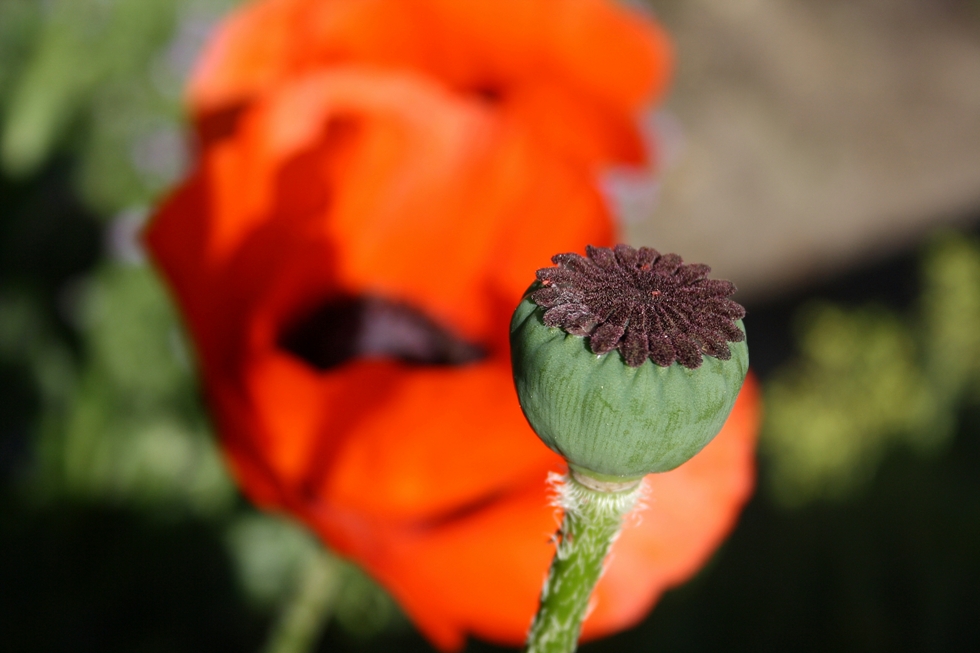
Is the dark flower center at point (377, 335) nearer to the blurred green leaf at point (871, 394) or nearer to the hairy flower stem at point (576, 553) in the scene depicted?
the hairy flower stem at point (576, 553)

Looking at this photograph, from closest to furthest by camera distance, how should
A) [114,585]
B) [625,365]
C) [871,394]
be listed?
1. [625,365]
2. [114,585]
3. [871,394]

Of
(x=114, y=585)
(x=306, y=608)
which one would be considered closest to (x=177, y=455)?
(x=114, y=585)

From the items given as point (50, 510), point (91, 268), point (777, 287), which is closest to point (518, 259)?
point (50, 510)

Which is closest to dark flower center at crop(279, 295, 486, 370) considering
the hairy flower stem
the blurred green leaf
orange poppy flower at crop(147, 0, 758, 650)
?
orange poppy flower at crop(147, 0, 758, 650)

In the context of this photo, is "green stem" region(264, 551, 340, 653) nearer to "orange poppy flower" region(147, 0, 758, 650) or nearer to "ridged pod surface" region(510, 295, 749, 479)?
"orange poppy flower" region(147, 0, 758, 650)

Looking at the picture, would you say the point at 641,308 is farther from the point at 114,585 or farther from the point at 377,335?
the point at 114,585

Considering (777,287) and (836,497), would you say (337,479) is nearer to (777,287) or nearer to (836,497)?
(836,497)

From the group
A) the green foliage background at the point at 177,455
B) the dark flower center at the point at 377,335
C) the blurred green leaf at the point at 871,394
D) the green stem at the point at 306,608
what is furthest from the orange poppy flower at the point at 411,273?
the blurred green leaf at the point at 871,394
